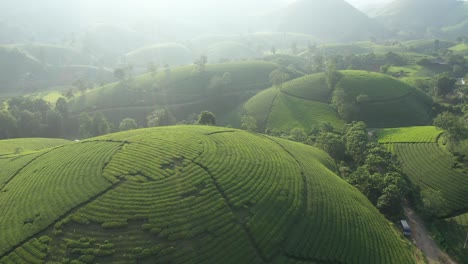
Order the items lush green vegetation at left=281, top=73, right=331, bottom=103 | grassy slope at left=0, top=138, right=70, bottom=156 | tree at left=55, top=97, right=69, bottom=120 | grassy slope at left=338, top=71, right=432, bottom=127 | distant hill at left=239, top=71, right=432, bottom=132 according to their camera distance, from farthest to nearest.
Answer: tree at left=55, top=97, right=69, bottom=120, lush green vegetation at left=281, top=73, right=331, bottom=103, grassy slope at left=338, top=71, right=432, bottom=127, distant hill at left=239, top=71, right=432, bottom=132, grassy slope at left=0, top=138, right=70, bottom=156

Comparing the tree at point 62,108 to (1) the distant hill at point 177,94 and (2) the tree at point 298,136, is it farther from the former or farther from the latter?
(2) the tree at point 298,136

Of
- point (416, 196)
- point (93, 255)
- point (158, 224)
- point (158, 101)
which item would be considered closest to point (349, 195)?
point (416, 196)

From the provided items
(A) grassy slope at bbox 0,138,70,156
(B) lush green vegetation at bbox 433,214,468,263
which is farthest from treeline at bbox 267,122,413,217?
(A) grassy slope at bbox 0,138,70,156

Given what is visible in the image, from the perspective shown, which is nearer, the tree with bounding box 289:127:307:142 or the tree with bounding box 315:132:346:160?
the tree with bounding box 315:132:346:160

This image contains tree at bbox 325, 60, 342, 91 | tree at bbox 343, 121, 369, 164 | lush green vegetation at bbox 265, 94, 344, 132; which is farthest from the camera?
tree at bbox 325, 60, 342, 91

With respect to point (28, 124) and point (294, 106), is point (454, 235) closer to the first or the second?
point (294, 106)

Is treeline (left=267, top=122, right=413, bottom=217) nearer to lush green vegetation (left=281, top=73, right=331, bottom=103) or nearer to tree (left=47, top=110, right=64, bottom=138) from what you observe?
lush green vegetation (left=281, top=73, right=331, bottom=103)
